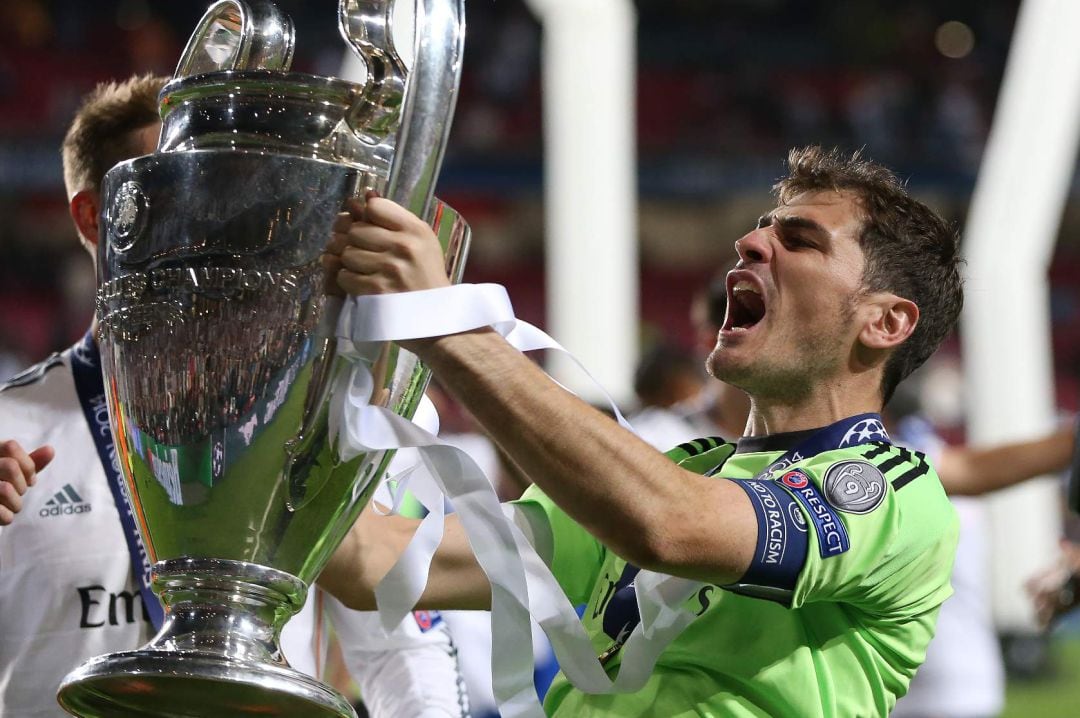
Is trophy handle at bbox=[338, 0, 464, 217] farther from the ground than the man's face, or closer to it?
farther from the ground

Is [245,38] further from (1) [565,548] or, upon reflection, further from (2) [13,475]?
(1) [565,548]

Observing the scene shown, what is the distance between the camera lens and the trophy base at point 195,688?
4.75ft

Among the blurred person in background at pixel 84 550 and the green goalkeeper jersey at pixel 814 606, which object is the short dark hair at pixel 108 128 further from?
the green goalkeeper jersey at pixel 814 606

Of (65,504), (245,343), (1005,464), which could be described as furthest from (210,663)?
(1005,464)

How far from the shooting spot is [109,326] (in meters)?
1.55

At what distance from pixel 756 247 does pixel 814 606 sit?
48 cm

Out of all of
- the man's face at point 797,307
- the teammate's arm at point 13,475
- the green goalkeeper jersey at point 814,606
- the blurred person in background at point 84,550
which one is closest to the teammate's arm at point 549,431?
the green goalkeeper jersey at point 814,606

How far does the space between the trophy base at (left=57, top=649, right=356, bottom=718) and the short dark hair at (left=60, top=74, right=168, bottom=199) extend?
2.74 ft

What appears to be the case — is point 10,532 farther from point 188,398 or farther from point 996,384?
point 996,384

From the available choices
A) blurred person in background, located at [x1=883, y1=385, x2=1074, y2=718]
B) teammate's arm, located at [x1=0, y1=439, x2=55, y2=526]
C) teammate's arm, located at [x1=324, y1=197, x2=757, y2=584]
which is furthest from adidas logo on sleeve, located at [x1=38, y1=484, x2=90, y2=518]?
blurred person in background, located at [x1=883, y1=385, x2=1074, y2=718]

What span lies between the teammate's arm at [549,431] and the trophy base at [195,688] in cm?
31

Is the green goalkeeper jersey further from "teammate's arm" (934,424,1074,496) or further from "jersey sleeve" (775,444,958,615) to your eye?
"teammate's arm" (934,424,1074,496)

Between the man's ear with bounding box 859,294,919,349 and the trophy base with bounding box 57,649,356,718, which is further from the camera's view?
the man's ear with bounding box 859,294,919,349

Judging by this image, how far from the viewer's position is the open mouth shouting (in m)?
1.99
